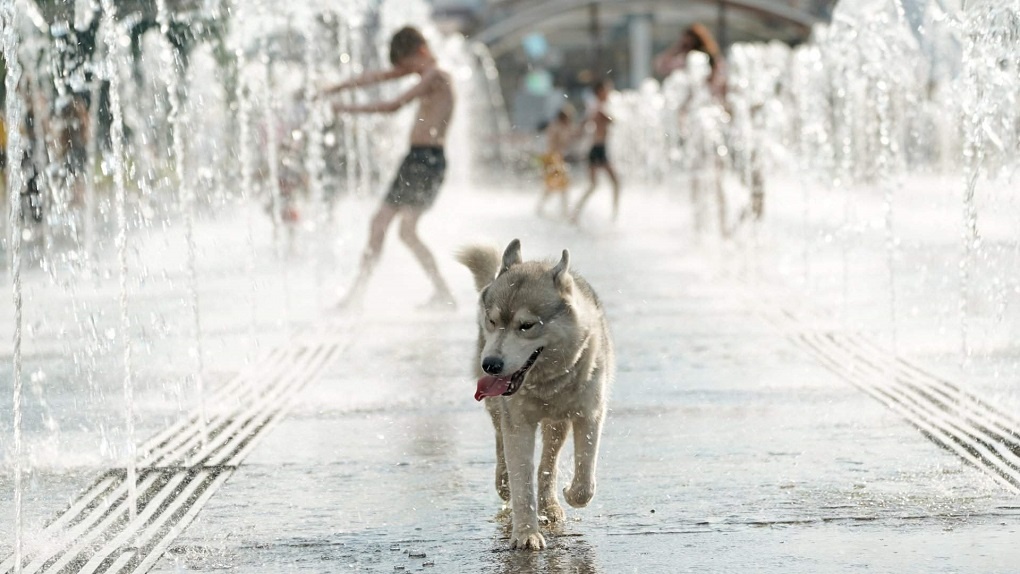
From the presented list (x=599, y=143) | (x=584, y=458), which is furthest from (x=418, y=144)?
(x=599, y=143)

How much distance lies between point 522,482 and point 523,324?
53 centimetres

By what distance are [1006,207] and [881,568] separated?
61.4ft

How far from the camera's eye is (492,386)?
18.4 ft

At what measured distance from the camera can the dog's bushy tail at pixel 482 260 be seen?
6.46 metres

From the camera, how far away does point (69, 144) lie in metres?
25.8

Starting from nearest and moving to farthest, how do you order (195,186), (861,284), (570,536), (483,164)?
(570,536), (861,284), (195,186), (483,164)

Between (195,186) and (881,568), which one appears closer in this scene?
(881,568)

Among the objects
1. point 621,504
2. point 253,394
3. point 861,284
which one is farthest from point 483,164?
point 621,504

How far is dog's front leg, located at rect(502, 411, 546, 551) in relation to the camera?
18.8 ft

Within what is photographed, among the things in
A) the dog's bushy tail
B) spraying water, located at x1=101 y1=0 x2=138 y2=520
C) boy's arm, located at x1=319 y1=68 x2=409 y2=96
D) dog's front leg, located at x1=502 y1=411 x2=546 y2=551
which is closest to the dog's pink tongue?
dog's front leg, located at x1=502 y1=411 x2=546 y2=551

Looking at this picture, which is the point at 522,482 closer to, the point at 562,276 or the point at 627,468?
the point at 562,276

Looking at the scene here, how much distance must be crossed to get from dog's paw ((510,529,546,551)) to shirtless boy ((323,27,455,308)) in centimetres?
702

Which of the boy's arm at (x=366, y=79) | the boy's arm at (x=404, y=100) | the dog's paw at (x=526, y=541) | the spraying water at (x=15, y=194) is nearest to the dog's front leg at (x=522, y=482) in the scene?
the dog's paw at (x=526, y=541)

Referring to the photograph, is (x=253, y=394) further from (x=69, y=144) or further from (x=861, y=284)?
(x=69, y=144)
